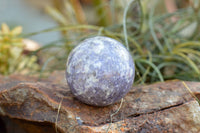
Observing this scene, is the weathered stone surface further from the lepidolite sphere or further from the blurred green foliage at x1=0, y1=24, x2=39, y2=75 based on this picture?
the blurred green foliage at x1=0, y1=24, x2=39, y2=75

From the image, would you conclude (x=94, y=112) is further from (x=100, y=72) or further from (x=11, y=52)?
(x=11, y=52)

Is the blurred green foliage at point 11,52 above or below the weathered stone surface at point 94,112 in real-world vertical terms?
above

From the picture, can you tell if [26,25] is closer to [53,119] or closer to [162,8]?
[162,8]

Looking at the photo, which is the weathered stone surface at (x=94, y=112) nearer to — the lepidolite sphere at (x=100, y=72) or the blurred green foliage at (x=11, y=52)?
the lepidolite sphere at (x=100, y=72)

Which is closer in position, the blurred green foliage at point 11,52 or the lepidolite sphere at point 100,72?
the lepidolite sphere at point 100,72

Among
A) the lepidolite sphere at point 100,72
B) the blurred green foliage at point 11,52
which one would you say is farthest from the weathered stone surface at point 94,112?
the blurred green foliage at point 11,52
